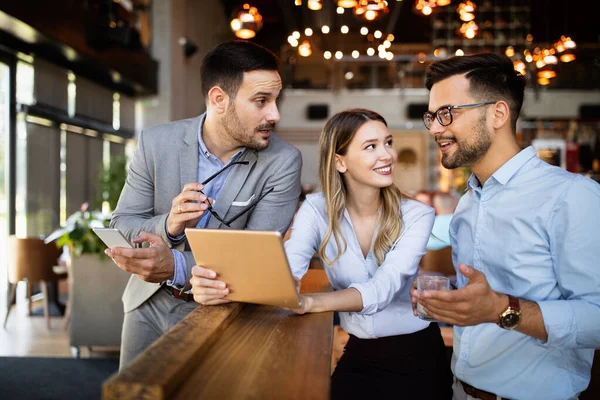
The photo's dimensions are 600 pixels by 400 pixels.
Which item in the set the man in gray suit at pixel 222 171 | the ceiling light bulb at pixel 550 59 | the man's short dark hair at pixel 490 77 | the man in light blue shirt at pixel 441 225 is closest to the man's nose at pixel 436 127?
the man's short dark hair at pixel 490 77

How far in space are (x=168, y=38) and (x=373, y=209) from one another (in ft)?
31.2

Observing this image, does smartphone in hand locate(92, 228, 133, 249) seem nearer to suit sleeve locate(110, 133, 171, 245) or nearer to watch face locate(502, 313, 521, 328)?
suit sleeve locate(110, 133, 171, 245)

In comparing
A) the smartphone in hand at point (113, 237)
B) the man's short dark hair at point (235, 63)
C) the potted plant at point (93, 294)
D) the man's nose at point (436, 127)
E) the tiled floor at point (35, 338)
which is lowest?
the tiled floor at point (35, 338)

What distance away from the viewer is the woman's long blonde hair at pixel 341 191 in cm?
214

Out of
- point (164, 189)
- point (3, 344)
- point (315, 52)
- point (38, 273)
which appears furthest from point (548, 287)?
point (315, 52)

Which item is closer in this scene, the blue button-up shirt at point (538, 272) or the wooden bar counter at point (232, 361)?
the wooden bar counter at point (232, 361)

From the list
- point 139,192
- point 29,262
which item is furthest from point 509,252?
point 29,262

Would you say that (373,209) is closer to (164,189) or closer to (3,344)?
(164,189)

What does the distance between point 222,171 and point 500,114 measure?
98 cm

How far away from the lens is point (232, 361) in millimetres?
1263

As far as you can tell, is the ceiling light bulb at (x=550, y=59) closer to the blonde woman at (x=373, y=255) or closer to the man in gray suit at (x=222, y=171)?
the blonde woman at (x=373, y=255)

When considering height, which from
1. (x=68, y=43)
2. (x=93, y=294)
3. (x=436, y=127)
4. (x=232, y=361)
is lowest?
(x=93, y=294)

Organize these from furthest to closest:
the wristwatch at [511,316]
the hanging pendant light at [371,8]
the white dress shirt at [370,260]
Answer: the hanging pendant light at [371,8], the white dress shirt at [370,260], the wristwatch at [511,316]

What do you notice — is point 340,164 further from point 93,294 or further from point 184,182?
point 93,294
